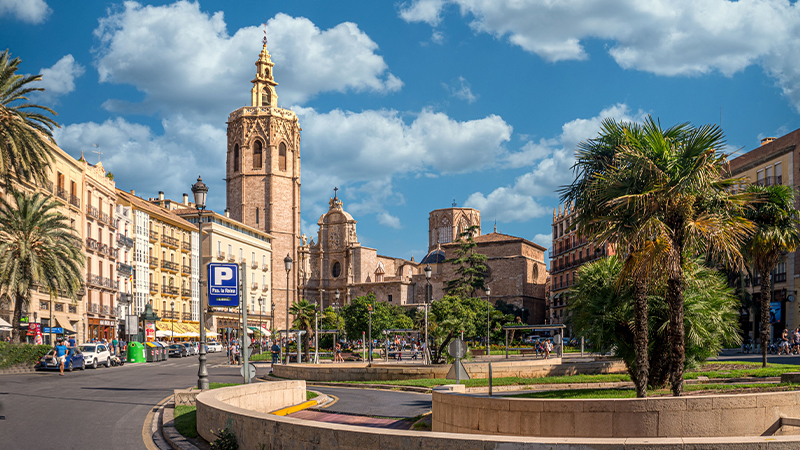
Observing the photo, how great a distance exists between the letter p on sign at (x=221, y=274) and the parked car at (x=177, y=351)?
137 feet

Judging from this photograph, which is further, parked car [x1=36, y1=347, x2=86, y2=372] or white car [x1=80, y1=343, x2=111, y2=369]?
white car [x1=80, y1=343, x2=111, y2=369]

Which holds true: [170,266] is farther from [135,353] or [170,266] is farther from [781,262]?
[781,262]

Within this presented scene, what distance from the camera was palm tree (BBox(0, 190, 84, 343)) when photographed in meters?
33.6

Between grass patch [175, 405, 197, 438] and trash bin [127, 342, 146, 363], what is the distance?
3122cm

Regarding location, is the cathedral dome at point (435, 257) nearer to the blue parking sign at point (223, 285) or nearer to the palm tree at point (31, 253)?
the palm tree at point (31, 253)

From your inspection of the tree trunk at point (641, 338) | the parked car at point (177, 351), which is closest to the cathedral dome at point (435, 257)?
the parked car at point (177, 351)

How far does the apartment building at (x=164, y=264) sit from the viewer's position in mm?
66062

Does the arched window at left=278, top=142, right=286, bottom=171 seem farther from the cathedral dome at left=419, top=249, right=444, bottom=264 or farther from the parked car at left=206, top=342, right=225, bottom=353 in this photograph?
the parked car at left=206, top=342, right=225, bottom=353

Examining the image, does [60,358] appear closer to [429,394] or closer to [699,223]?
[429,394]

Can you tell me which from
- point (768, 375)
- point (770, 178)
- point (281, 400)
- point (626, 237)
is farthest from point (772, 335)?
point (281, 400)

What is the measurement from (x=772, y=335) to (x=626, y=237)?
38.5 m

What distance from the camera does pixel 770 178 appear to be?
48906 millimetres

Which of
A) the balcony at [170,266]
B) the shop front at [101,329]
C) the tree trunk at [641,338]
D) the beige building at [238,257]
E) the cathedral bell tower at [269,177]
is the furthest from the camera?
the cathedral bell tower at [269,177]

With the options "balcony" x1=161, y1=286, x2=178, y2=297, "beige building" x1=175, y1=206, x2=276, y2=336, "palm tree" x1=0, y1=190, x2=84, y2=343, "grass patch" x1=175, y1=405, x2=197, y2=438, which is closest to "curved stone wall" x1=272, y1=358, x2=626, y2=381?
"grass patch" x1=175, y1=405, x2=197, y2=438
